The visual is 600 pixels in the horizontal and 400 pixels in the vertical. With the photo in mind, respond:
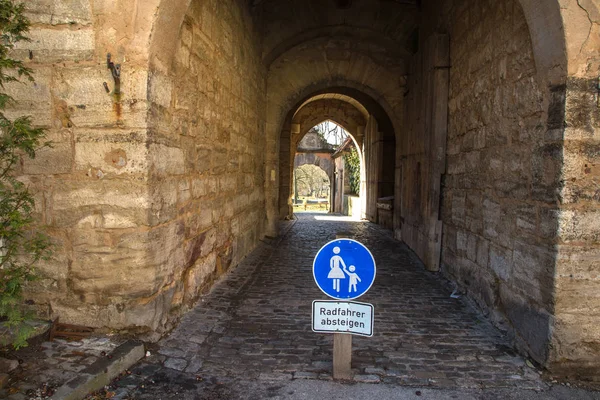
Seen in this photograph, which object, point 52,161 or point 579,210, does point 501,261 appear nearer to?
point 579,210

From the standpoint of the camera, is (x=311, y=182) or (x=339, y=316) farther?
(x=311, y=182)

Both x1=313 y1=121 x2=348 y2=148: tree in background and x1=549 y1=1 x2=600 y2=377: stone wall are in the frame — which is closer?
x1=549 y1=1 x2=600 y2=377: stone wall

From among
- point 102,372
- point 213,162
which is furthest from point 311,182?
point 102,372

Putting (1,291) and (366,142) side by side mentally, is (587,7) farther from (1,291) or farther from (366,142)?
(366,142)

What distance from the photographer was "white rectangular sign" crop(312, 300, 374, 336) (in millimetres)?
2543

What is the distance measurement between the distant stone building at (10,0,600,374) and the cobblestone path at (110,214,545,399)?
0.22m

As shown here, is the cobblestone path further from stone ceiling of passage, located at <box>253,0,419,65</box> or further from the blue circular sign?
stone ceiling of passage, located at <box>253,0,419,65</box>

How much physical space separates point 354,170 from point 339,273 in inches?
587

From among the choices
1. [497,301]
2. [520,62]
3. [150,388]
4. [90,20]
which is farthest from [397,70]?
[150,388]

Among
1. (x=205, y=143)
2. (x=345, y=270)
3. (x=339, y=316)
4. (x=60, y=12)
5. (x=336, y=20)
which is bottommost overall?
(x=339, y=316)

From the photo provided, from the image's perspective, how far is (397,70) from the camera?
803 centimetres

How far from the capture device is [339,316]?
2.57 m

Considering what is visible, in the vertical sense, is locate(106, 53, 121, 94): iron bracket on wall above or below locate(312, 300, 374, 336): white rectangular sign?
above

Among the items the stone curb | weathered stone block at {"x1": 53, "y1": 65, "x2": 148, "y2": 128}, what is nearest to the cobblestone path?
the stone curb
